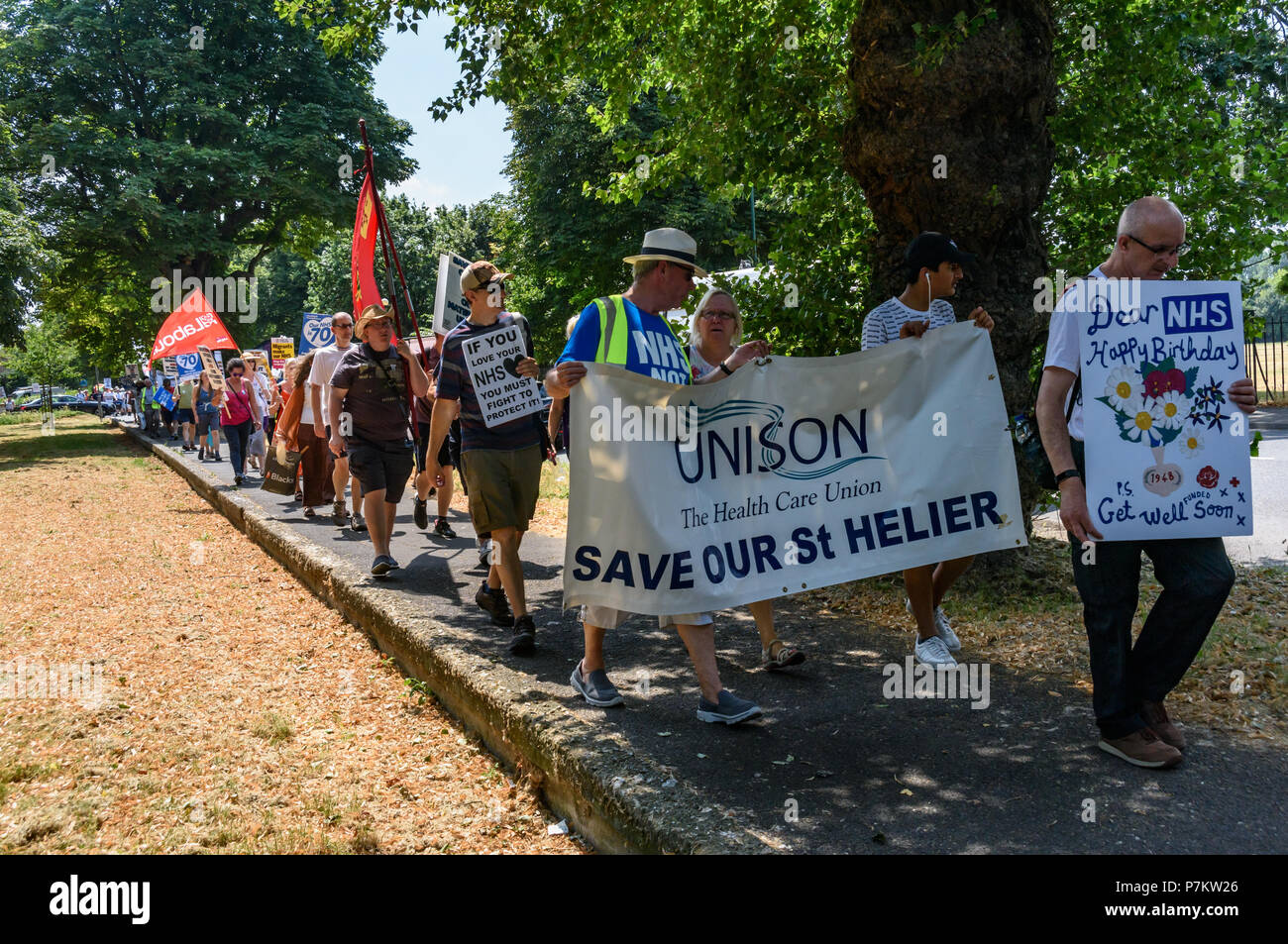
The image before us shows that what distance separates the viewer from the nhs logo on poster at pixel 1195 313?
3914mm

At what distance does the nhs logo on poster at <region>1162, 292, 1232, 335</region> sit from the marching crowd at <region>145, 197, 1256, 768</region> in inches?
5.8

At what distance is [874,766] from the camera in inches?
156

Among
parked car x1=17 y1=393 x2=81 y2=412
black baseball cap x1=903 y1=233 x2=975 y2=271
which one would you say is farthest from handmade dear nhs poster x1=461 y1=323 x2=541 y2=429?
parked car x1=17 y1=393 x2=81 y2=412

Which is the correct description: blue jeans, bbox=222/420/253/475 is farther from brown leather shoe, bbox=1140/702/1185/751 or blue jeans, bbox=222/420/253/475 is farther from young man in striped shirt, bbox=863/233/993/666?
brown leather shoe, bbox=1140/702/1185/751

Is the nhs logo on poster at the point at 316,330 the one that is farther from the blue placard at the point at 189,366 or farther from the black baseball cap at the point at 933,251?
the black baseball cap at the point at 933,251

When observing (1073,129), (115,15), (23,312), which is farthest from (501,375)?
(115,15)

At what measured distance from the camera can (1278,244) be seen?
262 inches

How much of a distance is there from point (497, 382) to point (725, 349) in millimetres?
1517

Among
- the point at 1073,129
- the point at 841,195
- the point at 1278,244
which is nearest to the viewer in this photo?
the point at 1278,244

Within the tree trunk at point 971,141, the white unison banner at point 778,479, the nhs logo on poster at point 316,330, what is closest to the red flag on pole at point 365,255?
the tree trunk at point 971,141

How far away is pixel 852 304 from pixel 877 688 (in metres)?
3.70

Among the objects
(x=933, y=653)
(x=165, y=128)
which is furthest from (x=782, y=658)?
(x=165, y=128)

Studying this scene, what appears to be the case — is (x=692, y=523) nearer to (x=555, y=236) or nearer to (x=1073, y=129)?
(x=1073, y=129)

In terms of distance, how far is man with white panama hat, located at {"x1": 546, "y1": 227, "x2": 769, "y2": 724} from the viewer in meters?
4.46
